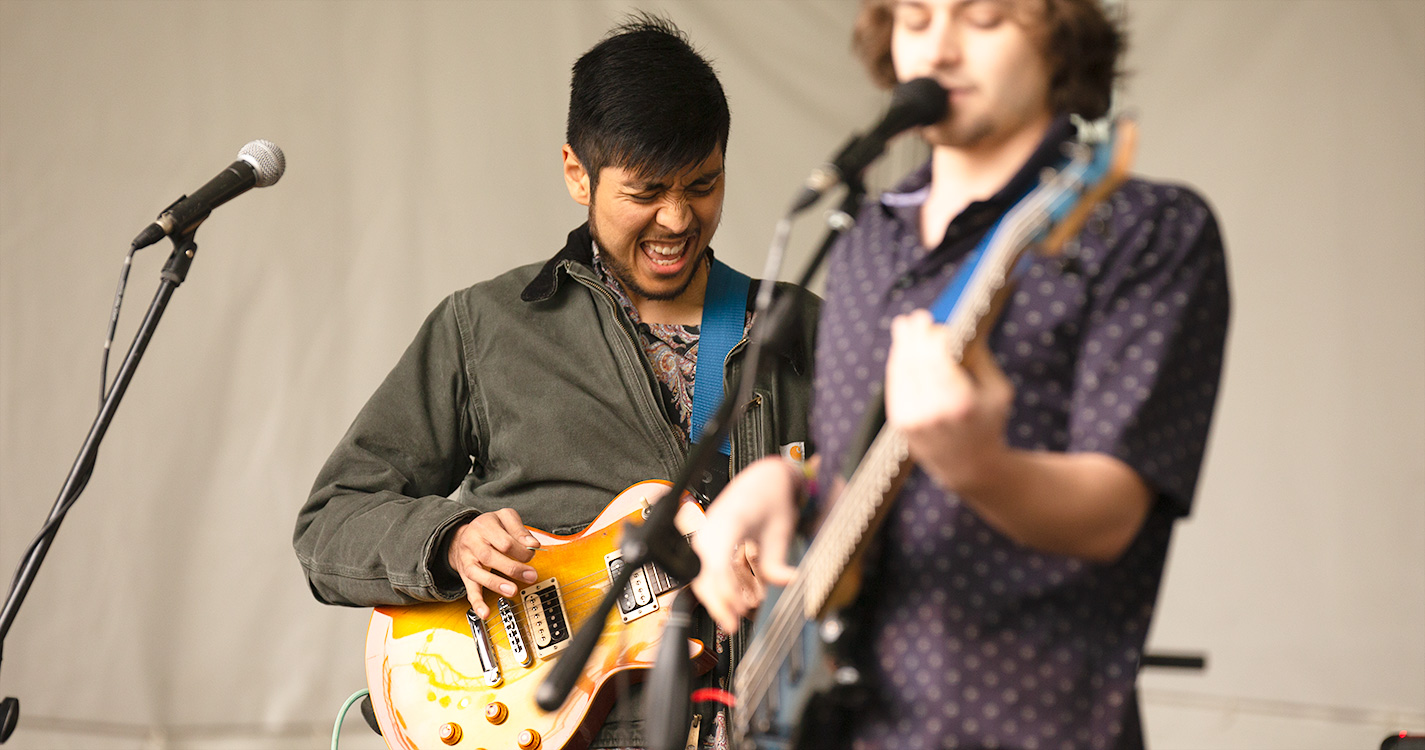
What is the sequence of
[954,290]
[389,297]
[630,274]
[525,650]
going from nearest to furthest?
[954,290]
[525,650]
[630,274]
[389,297]

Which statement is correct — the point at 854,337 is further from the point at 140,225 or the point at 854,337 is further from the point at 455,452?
the point at 140,225

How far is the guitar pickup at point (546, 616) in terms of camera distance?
1.81 metres

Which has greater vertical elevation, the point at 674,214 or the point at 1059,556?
the point at 674,214

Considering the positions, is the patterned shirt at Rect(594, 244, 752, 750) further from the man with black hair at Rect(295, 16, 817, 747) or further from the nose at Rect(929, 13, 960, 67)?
the nose at Rect(929, 13, 960, 67)

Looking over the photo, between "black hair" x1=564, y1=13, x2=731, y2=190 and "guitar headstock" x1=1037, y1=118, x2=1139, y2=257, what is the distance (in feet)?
3.95

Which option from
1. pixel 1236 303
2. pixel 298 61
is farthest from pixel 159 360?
pixel 1236 303

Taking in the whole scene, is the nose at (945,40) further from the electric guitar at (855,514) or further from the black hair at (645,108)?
the black hair at (645,108)

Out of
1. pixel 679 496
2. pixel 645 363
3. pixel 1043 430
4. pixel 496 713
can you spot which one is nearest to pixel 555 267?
pixel 645 363

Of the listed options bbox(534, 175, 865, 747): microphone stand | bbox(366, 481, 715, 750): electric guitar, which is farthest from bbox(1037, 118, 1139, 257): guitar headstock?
bbox(366, 481, 715, 750): electric guitar

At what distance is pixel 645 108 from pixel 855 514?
4.00ft

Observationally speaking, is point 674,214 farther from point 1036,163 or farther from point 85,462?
point 1036,163

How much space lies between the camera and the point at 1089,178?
766 mm

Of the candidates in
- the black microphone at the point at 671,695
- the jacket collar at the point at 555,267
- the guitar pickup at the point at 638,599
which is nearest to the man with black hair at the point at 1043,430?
the black microphone at the point at 671,695

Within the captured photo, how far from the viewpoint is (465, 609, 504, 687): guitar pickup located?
1.79 meters
